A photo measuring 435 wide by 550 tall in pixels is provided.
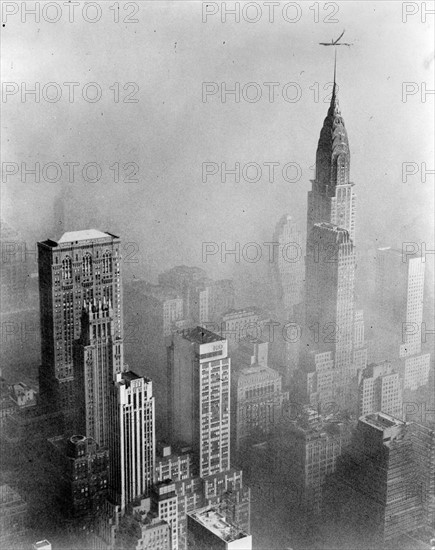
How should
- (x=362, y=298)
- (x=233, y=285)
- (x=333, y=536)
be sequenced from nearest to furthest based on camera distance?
1. (x=333, y=536)
2. (x=233, y=285)
3. (x=362, y=298)

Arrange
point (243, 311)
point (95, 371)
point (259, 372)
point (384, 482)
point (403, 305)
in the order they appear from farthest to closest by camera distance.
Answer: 1. point (403, 305)
2. point (243, 311)
3. point (259, 372)
4. point (384, 482)
5. point (95, 371)

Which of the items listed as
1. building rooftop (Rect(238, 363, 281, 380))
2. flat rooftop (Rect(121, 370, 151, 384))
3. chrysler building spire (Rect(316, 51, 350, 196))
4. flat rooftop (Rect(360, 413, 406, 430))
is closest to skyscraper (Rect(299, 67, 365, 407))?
chrysler building spire (Rect(316, 51, 350, 196))

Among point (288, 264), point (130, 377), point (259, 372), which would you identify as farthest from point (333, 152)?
point (130, 377)

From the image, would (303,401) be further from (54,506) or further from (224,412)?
(54,506)

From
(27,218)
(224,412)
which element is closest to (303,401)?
(224,412)

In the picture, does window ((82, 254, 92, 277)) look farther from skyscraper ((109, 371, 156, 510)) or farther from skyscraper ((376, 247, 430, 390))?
skyscraper ((376, 247, 430, 390))

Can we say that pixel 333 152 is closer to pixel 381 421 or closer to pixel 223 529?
pixel 381 421
